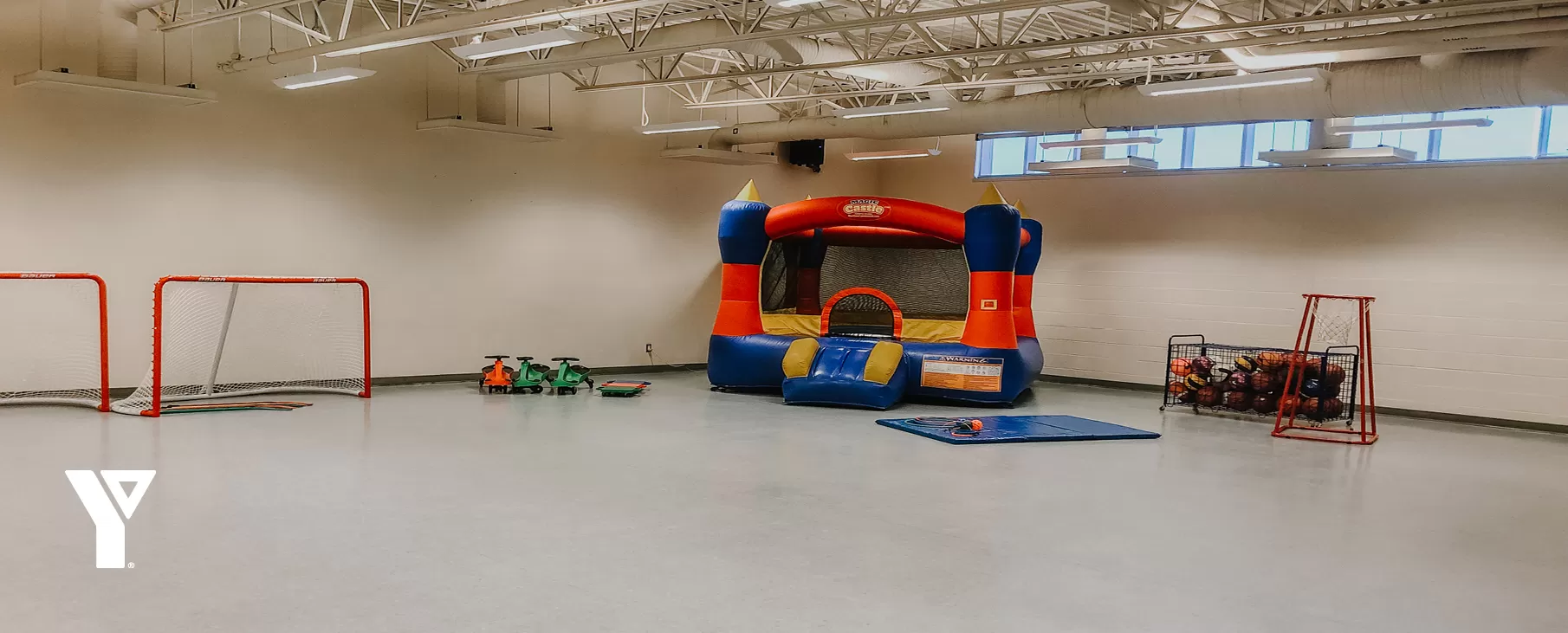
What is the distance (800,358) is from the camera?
1018cm

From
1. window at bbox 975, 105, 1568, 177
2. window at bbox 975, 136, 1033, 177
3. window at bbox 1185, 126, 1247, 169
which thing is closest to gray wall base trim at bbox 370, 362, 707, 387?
window at bbox 975, 136, 1033, 177

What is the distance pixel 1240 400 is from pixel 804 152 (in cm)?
627

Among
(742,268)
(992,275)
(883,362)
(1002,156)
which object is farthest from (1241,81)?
(1002,156)

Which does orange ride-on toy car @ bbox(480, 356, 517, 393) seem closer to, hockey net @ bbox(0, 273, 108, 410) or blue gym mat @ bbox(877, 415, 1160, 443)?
hockey net @ bbox(0, 273, 108, 410)

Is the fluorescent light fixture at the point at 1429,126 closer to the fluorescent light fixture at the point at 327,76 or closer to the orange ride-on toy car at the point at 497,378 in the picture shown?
the orange ride-on toy car at the point at 497,378

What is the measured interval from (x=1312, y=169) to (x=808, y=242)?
5.57 m

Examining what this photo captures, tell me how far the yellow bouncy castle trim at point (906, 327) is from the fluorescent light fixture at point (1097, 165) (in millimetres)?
2113

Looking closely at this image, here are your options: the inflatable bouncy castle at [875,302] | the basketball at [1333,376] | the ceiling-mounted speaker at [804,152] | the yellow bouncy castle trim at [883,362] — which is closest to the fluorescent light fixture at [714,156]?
the ceiling-mounted speaker at [804,152]

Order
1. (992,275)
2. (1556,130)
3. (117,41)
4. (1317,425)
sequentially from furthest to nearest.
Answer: (992,275) → (1556,130) → (1317,425) → (117,41)

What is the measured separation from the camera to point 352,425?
26.4 ft

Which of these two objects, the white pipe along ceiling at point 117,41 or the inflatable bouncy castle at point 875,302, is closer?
the white pipe along ceiling at point 117,41

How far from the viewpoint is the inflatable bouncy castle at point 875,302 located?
10.0m

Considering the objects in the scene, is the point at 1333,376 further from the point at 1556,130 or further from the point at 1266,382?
the point at 1556,130

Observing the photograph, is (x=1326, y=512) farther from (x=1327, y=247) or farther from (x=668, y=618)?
(x=1327, y=247)
